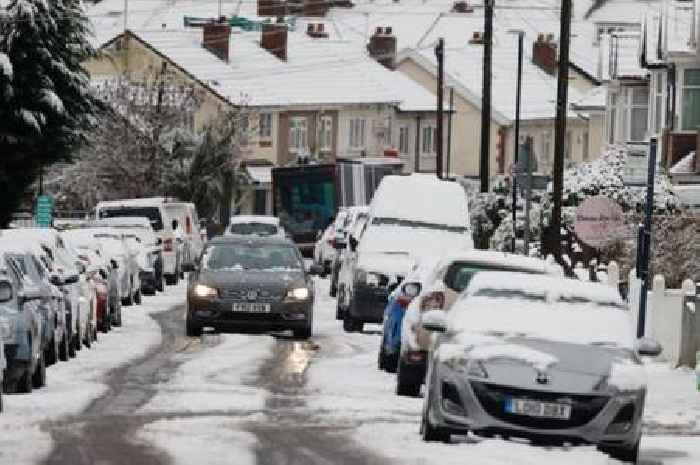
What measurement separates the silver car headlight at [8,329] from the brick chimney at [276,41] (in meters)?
80.1

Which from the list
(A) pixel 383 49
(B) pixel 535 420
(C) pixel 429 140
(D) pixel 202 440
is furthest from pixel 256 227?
(A) pixel 383 49

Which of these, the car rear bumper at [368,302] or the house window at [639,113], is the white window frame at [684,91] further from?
the car rear bumper at [368,302]

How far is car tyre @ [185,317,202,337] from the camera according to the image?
31.8 metres

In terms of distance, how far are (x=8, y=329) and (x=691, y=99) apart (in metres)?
33.7

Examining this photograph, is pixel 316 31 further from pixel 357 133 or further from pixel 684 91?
pixel 684 91

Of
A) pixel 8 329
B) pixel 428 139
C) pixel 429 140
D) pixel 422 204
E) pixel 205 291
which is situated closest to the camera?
Result: pixel 8 329

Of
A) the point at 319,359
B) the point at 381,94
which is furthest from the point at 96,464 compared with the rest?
the point at 381,94

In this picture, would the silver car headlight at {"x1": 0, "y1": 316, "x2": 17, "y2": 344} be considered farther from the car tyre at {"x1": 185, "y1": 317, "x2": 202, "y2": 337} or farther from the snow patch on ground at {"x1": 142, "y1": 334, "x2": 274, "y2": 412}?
the car tyre at {"x1": 185, "y1": 317, "x2": 202, "y2": 337}

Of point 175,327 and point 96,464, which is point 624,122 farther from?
point 96,464

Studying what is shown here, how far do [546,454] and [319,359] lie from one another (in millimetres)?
11082

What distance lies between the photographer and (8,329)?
21.3 metres

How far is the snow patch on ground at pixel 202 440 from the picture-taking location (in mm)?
16062

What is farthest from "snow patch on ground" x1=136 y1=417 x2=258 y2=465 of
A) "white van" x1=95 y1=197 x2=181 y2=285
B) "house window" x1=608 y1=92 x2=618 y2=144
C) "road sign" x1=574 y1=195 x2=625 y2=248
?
"house window" x1=608 y1=92 x2=618 y2=144

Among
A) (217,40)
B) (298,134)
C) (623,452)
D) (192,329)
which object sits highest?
(217,40)
